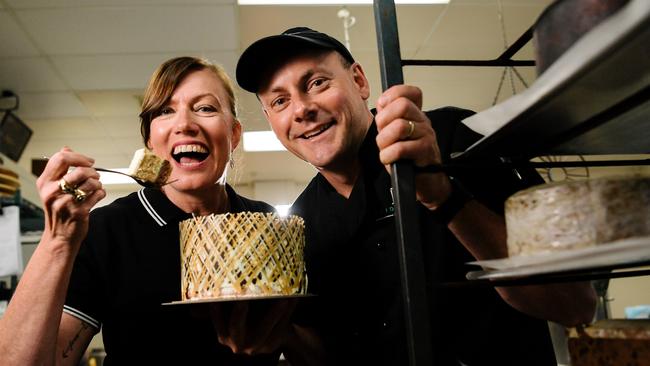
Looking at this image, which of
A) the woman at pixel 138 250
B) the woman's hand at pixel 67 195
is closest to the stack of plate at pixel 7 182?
the woman at pixel 138 250

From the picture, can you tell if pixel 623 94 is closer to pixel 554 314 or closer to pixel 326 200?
pixel 554 314

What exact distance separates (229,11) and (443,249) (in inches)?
106

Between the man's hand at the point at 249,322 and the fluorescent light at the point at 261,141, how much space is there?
194 inches


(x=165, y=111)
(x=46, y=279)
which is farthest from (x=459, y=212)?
(x=165, y=111)

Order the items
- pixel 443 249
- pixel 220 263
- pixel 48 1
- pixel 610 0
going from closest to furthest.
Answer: pixel 610 0 → pixel 220 263 → pixel 443 249 → pixel 48 1

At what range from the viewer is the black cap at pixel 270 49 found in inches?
47.3

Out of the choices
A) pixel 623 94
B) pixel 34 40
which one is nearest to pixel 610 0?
pixel 623 94

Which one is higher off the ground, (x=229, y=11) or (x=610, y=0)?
(x=229, y=11)

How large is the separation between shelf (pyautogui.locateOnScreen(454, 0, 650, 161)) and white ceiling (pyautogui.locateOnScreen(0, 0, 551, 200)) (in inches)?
98.3

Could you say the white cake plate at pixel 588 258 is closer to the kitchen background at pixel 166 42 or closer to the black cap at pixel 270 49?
the black cap at pixel 270 49

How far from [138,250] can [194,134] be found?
35 cm

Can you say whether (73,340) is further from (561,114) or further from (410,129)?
(561,114)

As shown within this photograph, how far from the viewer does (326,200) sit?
4.52 feet

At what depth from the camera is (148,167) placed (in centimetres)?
111
